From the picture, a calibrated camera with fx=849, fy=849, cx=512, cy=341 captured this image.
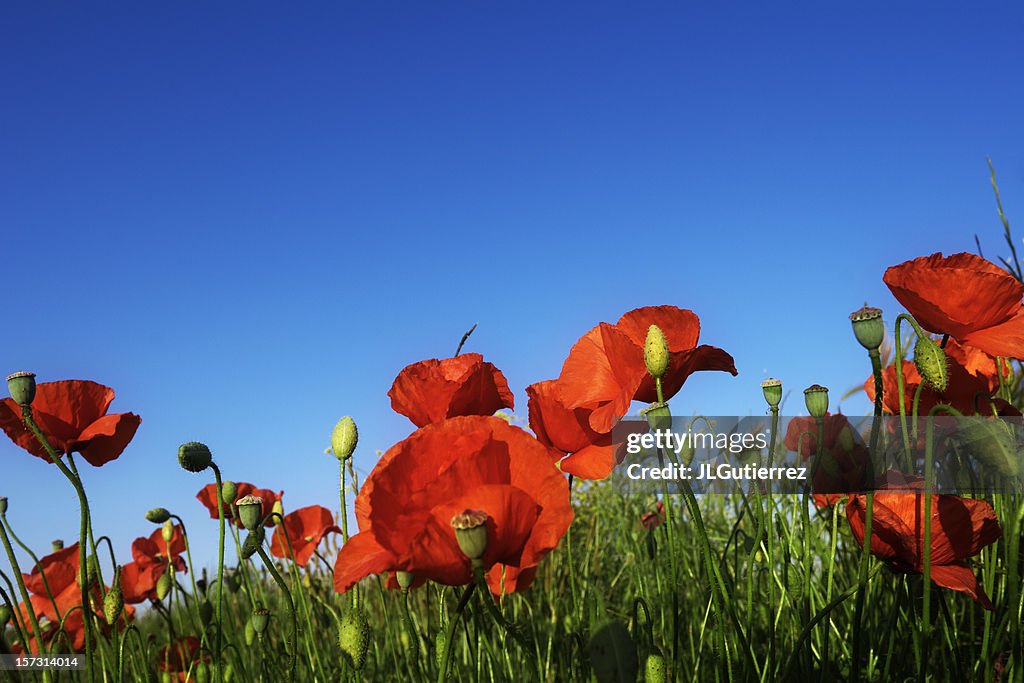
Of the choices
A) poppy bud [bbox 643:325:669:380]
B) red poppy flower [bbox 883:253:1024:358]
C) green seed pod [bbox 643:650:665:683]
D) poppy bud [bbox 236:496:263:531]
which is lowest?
green seed pod [bbox 643:650:665:683]

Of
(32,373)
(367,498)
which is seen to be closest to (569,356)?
(367,498)

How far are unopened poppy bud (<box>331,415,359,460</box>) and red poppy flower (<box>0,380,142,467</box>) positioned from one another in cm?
73

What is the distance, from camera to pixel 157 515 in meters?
2.13

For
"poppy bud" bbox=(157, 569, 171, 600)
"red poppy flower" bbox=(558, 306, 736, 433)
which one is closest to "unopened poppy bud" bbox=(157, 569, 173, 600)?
"poppy bud" bbox=(157, 569, 171, 600)

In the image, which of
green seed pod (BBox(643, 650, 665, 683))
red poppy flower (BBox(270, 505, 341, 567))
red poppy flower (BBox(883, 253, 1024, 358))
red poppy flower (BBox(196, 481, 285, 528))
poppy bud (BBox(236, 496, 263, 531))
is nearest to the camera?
green seed pod (BBox(643, 650, 665, 683))

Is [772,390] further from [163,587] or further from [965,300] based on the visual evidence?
[163,587]

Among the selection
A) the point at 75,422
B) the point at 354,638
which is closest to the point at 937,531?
the point at 354,638

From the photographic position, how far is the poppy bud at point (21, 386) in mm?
1520

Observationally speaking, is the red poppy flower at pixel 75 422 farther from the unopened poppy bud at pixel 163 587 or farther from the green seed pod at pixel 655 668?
the green seed pod at pixel 655 668

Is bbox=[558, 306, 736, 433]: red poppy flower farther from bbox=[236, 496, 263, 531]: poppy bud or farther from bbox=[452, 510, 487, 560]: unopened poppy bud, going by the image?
bbox=[236, 496, 263, 531]: poppy bud

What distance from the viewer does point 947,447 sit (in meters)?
1.76

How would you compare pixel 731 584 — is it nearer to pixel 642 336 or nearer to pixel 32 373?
pixel 642 336

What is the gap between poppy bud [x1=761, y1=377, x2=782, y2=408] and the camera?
1.45 m

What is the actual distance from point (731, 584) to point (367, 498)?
1.57m
